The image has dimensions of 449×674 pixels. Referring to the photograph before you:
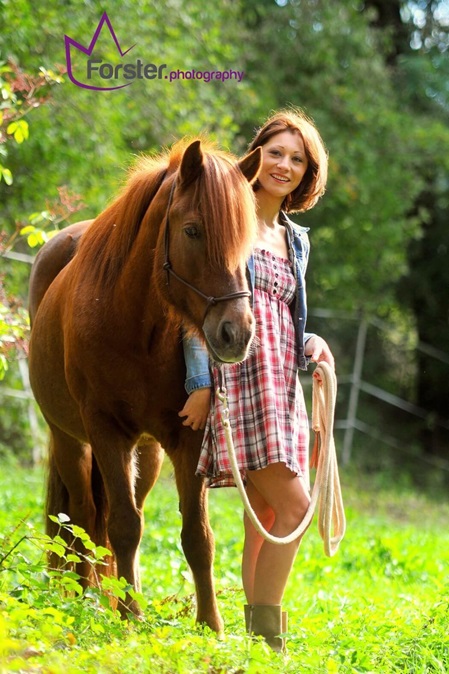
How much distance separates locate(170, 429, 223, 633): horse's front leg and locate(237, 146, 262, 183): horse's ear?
1.02 metres

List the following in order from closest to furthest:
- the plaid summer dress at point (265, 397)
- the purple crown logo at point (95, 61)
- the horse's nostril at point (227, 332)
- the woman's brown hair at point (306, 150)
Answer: the horse's nostril at point (227, 332) → the plaid summer dress at point (265, 397) → the woman's brown hair at point (306, 150) → the purple crown logo at point (95, 61)

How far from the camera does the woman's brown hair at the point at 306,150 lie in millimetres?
3893

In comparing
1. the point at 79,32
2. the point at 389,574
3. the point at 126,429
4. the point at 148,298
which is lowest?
the point at 389,574

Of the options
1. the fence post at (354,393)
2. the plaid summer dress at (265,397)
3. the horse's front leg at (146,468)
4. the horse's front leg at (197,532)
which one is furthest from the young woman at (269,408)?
the fence post at (354,393)

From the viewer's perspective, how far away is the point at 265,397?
3.59 meters

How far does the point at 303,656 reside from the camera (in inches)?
139

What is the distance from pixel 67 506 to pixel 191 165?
2.10m

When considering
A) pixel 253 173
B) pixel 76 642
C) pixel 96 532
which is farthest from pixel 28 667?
pixel 96 532

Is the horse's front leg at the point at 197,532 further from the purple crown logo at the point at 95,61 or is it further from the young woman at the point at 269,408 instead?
the purple crown logo at the point at 95,61

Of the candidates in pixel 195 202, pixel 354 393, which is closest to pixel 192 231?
pixel 195 202

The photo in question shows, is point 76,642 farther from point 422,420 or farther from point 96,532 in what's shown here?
point 422,420

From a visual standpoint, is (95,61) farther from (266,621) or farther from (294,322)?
(266,621)

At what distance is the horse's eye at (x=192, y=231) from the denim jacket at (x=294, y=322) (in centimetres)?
29

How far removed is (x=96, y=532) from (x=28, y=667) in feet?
7.42
